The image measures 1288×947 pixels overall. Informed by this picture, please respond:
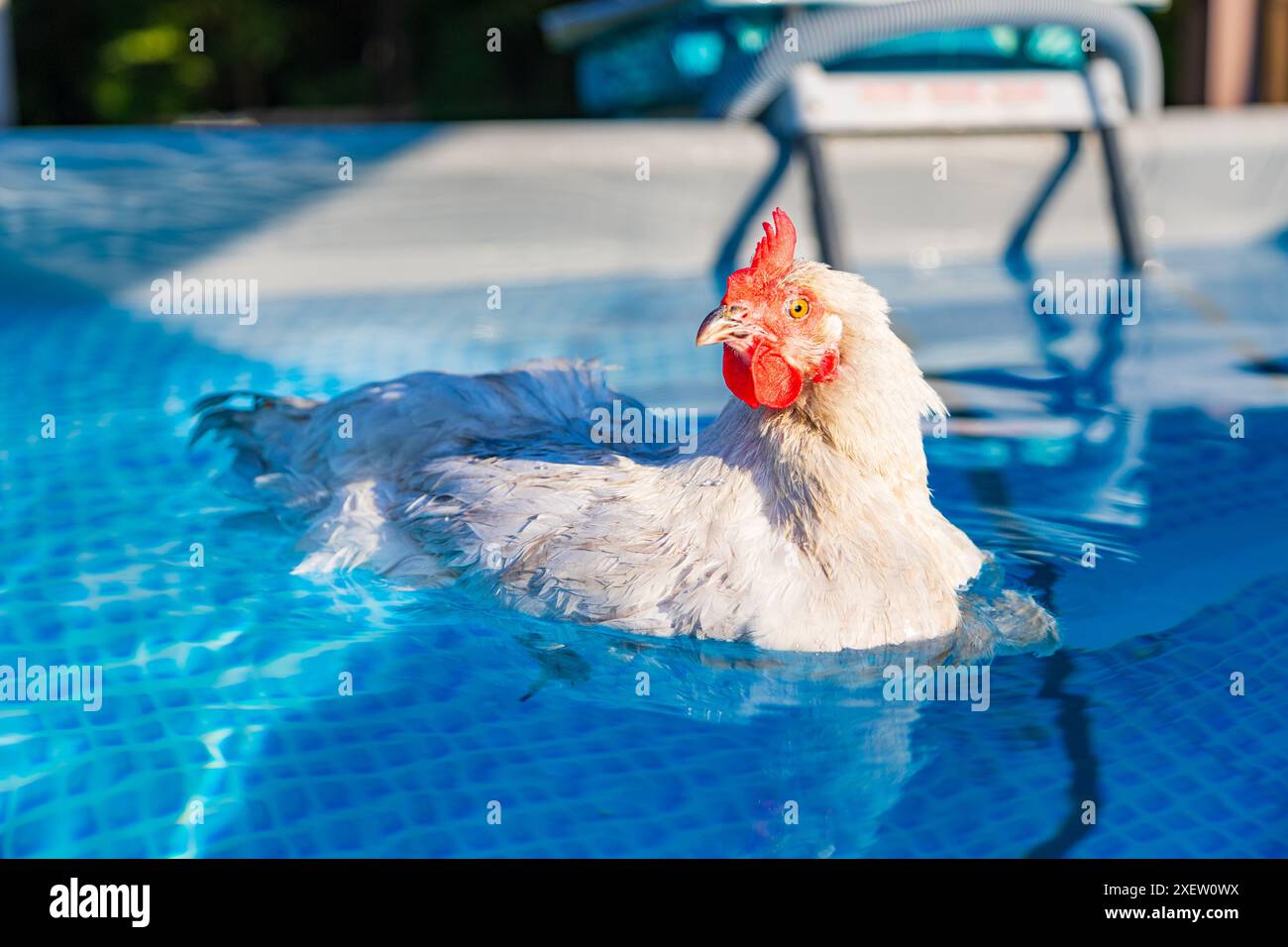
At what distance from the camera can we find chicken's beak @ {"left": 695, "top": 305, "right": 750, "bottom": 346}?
2918mm

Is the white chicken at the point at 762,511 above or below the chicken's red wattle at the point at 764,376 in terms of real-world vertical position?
below

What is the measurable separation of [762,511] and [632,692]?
1.76ft

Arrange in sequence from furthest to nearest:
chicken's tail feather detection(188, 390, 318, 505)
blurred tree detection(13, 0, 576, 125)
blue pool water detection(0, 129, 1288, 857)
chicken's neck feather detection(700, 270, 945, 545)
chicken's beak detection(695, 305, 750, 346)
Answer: blurred tree detection(13, 0, 576, 125) < chicken's tail feather detection(188, 390, 318, 505) < chicken's neck feather detection(700, 270, 945, 545) < chicken's beak detection(695, 305, 750, 346) < blue pool water detection(0, 129, 1288, 857)

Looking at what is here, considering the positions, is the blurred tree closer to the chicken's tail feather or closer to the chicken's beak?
the chicken's tail feather

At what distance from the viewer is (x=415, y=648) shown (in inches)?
129

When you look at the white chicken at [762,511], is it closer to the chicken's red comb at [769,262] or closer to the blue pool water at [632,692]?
the chicken's red comb at [769,262]

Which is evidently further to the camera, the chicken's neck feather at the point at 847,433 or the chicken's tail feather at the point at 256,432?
the chicken's tail feather at the point at 256,432

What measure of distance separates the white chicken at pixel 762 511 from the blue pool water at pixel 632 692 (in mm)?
115

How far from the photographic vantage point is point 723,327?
2.94 meters

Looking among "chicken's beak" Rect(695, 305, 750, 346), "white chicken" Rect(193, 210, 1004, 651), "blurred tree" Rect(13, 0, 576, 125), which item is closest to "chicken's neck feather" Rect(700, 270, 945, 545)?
"white chicken" Rect(193, 210, 1004, 651)

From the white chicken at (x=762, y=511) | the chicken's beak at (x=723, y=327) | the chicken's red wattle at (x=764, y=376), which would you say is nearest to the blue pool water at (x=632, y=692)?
the white chicken at (x=762, y=511)

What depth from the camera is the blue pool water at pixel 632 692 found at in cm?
252
